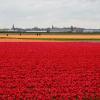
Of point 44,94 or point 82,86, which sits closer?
point 44,94

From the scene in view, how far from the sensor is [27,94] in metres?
10.8

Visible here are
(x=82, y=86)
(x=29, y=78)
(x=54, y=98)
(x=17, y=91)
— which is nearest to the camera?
(x=54, y=98)

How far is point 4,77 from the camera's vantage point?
1472 cm

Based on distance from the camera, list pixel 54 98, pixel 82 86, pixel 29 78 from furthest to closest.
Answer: pixel 29 78 → pixel 82 86 → pixel 54 98

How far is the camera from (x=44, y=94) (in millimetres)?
10789

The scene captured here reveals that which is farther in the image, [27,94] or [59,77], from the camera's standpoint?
[59,77]

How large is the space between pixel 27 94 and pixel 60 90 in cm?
138

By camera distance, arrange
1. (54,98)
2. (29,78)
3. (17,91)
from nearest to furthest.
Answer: (54,98) → (17,91) → (29,78)

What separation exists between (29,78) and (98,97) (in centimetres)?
482

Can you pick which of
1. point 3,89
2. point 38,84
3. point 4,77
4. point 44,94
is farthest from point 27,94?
point 4,77

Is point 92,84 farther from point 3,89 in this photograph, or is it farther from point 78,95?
point 3,89

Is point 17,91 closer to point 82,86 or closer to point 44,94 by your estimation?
point 44,94

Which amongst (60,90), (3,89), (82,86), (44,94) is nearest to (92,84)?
(82,86)

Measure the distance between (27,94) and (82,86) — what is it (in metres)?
2.58
